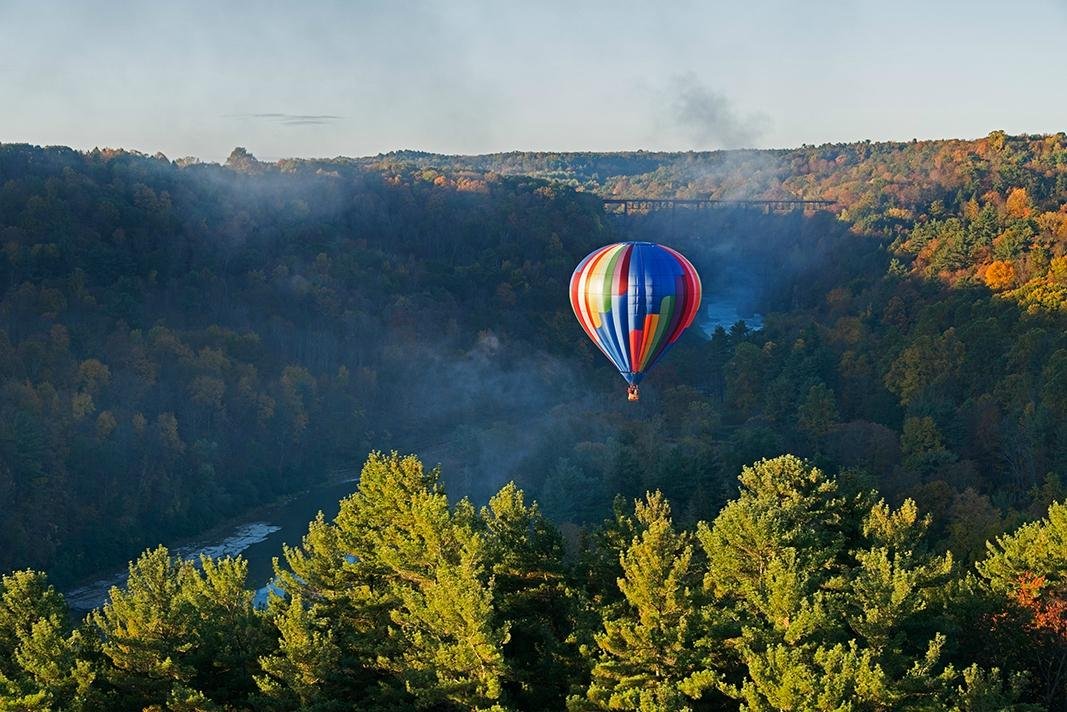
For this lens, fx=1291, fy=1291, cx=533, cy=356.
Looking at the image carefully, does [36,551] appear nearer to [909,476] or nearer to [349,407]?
[349,407]

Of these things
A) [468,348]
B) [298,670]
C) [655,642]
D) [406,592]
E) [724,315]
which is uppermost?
[724,315]

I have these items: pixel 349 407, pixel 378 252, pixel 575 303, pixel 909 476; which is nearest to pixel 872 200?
pixel 378 252

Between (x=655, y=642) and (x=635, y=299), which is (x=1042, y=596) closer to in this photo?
(x=655, y=642)

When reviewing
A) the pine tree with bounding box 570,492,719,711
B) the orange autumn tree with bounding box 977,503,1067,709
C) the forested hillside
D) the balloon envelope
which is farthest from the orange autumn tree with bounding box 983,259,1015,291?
the pine tree with bounding box 570,492,719,711

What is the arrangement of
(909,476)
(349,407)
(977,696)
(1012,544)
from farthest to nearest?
(349,407) < (909,476) < (1012,544) < (977,696)

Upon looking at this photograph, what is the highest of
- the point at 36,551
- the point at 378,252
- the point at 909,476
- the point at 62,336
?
the point at 378,252

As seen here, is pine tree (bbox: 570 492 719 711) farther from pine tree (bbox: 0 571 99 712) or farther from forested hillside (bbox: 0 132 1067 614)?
forested hillside (bbox: 0 132 1067 614)

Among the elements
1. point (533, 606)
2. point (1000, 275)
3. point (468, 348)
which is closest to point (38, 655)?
point (533, 606)

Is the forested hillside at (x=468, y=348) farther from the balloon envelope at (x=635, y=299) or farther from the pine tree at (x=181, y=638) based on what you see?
the pine tree at (x=181, y=638)

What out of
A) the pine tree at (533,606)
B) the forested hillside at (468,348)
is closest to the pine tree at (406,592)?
the pine tree at (533,606)
